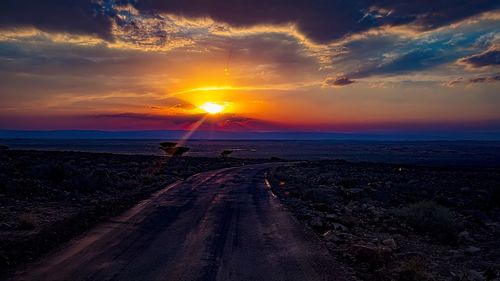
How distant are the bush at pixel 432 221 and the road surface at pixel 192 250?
4666mm

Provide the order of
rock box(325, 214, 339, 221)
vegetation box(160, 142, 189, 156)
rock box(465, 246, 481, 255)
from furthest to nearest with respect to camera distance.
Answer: vegetation box(160, 142, 189, 156), rock box(325, 214, 339, 221), rock box(465, 246, 481, 255)

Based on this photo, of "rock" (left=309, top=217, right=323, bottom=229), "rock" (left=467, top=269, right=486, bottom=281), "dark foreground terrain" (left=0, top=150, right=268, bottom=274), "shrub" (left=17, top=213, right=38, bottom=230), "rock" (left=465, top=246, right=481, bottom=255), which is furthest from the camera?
"rock" (left=309, top=217, right=323, bottom=229)

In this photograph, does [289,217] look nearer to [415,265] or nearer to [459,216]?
[415,265]

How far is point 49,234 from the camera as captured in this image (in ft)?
38.0

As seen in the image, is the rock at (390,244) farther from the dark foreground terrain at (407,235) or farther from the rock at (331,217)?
the rock at (331,217)

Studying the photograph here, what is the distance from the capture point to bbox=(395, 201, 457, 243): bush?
45.3ft

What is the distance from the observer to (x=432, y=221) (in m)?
14.8

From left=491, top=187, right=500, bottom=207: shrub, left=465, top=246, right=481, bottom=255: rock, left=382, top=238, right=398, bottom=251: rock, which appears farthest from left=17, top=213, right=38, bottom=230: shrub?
left=491, top=187, right=500, bottom=207: shrub

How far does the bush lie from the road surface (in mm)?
4666

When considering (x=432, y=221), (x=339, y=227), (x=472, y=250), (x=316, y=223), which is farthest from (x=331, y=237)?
(x=432, y=221)

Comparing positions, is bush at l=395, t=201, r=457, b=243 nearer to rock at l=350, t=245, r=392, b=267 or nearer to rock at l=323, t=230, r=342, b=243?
rock at l=323, t=230, r=342, b=243

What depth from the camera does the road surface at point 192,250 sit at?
314 inches

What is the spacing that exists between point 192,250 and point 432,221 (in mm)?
9528

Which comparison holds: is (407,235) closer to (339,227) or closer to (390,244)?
(339,227)
